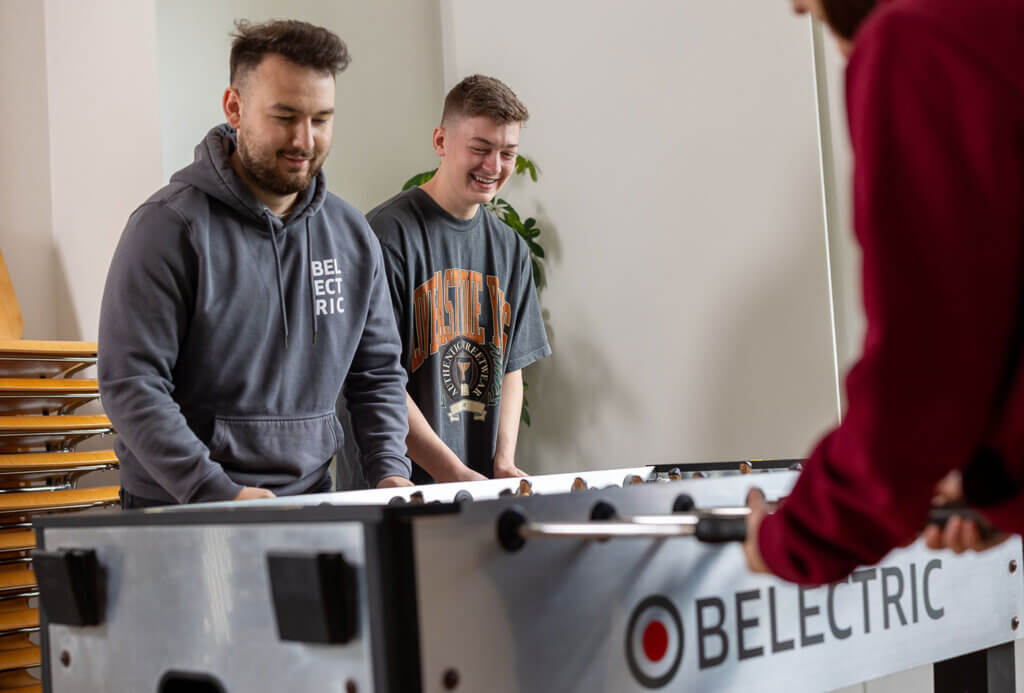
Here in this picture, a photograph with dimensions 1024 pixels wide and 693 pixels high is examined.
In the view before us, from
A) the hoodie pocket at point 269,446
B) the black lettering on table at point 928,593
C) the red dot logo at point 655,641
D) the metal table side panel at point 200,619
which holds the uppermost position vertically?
the hoodie pocket at point 269,446

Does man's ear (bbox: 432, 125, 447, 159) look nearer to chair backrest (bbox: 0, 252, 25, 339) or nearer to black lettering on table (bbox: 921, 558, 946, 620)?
chair backrest (bbox: 0, 252, 25, 339)

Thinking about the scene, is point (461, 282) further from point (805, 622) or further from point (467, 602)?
point (467, 602)

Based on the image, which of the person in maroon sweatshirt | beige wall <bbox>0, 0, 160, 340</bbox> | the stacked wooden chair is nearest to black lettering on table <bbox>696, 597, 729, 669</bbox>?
the person in maroon sweatshirt

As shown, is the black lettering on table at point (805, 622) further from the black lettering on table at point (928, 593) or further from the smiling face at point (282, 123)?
the smiling face at point (282, 123)

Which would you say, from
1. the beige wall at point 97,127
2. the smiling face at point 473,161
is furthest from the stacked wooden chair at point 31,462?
the smiling face at point 473,161

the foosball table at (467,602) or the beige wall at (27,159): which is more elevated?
the beige wall at (27,159)

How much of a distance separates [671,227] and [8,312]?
2.03m

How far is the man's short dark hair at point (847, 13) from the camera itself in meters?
0.84

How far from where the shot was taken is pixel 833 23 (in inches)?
33.4

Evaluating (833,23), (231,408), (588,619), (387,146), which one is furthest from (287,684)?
(387,146)

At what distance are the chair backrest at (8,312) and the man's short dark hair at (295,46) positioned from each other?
4.21 ft

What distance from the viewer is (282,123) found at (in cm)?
215

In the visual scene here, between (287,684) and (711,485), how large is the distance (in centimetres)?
64

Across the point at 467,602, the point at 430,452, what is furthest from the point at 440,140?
the point at 467,602
